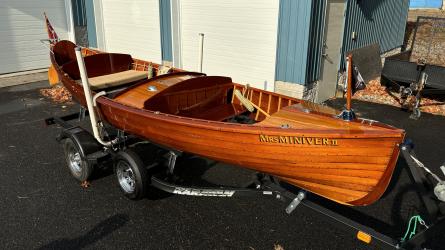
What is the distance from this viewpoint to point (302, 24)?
9.20 m

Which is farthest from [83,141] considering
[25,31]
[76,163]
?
[25,31]

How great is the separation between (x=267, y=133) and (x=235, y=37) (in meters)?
7.30

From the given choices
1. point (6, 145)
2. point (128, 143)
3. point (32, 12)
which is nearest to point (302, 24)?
point (128, 143)

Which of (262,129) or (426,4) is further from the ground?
(426,4)

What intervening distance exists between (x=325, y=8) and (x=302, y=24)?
928mm

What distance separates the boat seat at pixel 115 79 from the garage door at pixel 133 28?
16.6 feet

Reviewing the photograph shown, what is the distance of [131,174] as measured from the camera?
5.48 m

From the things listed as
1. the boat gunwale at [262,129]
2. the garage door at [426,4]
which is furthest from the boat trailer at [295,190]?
the garage door at [426,4]

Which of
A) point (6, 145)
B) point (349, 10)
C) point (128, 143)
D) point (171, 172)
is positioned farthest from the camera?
point (349, 10)

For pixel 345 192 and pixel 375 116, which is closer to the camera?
pixel 345 192

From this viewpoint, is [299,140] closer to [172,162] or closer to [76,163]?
[172,162]

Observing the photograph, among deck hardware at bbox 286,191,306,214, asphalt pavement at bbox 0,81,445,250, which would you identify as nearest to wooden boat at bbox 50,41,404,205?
deck hardware at bbox 286,191,306,214

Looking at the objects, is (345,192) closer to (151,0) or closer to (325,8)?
(325,8)

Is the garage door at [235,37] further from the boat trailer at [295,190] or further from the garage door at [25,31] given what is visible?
the garage door at [25,31]
